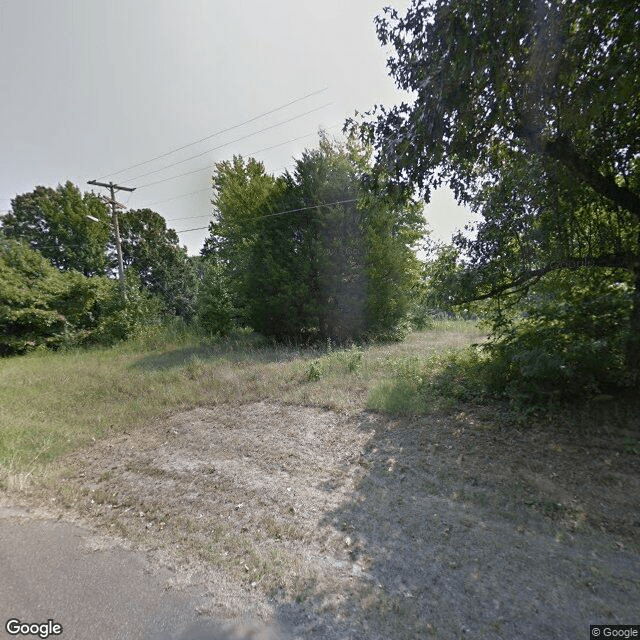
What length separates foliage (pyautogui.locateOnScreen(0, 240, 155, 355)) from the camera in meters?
14.2

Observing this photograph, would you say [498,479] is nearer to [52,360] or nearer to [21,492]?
[21,492]

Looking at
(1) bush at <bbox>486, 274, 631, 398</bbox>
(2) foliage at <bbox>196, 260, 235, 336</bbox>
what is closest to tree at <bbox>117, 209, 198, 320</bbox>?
(2) foliage at <bbox>196, 260, 235, 336</bbox>

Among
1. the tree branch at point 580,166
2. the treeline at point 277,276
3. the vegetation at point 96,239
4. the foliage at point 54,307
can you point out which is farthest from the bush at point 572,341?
the vegetation at point 96,239

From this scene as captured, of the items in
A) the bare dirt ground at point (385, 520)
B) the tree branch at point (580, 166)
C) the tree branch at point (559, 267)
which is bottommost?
the bare dirt ground at point (385, 520)

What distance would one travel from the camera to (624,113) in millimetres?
3832

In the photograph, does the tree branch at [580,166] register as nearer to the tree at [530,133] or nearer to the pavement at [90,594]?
the tree at [530,133]

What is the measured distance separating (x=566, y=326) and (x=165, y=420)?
6441 millimetres

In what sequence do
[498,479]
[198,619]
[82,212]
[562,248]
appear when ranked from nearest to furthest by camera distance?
[198,619], [498,479], [562,248], [82,212]

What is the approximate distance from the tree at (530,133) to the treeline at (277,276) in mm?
3897

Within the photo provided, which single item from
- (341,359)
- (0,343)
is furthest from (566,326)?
(0,343)

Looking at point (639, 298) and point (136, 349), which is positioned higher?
point (136, 349)

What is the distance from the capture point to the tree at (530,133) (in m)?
3.13

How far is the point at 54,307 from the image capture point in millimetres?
15516

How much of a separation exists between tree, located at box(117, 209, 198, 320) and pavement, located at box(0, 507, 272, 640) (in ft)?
87.1
